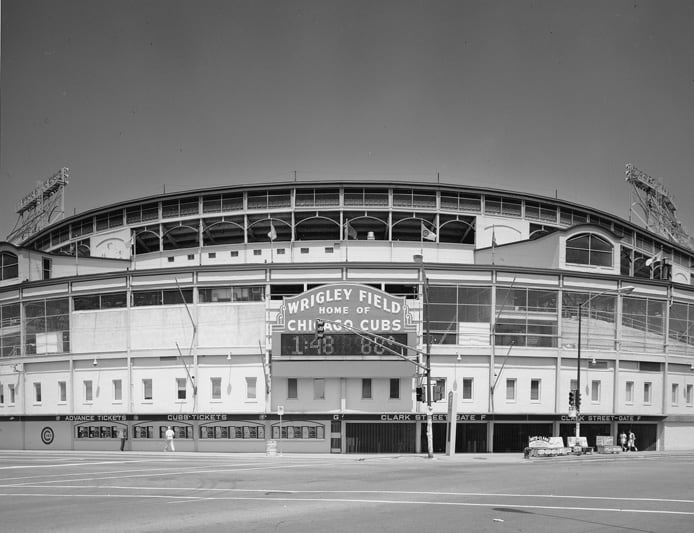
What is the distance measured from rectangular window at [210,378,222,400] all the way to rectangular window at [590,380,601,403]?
1060 inches

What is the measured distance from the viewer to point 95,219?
7106 cm

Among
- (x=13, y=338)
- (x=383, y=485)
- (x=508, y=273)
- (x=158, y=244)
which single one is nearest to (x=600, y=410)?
(x=508, y=273)

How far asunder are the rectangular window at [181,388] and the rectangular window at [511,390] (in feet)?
75.2

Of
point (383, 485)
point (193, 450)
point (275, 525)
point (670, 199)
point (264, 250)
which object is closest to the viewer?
point (275, 525)

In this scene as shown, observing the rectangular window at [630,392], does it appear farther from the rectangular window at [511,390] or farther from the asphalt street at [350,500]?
the asphalt street at [350,500]

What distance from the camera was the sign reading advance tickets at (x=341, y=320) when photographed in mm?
51250

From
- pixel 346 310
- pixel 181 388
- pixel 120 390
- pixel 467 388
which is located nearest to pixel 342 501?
pixel 346 310

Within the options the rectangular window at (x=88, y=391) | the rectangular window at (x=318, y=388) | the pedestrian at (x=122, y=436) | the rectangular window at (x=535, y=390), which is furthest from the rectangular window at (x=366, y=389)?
the rectangular window at (x=88, y=391)

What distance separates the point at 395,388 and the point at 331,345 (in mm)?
5594

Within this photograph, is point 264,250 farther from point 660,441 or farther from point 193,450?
point 660,441

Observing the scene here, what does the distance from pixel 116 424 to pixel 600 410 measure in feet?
116

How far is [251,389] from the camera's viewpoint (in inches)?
2095

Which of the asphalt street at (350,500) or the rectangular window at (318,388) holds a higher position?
the asphalt street at (350,500)

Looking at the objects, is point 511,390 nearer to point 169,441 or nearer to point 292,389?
point 292,389
